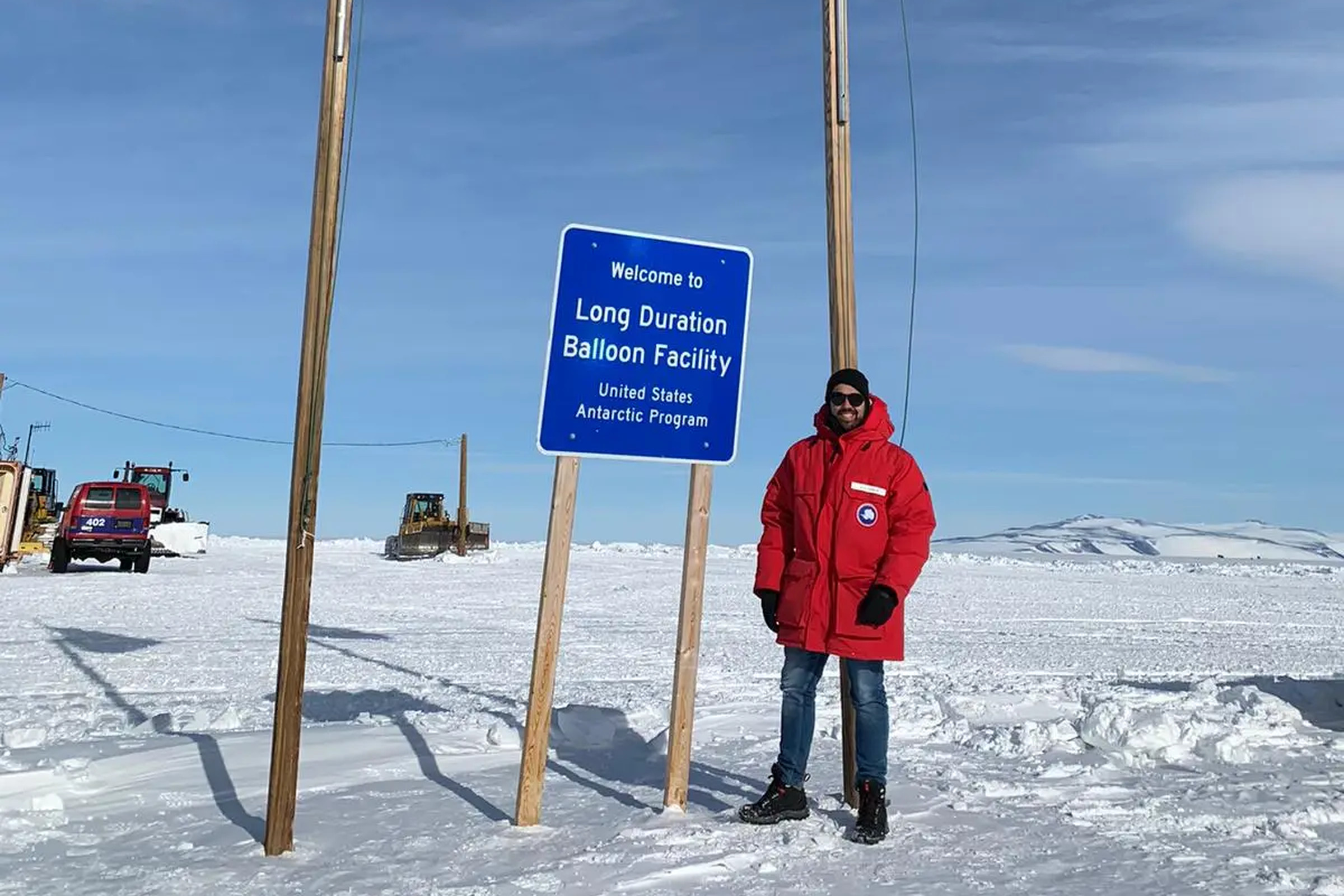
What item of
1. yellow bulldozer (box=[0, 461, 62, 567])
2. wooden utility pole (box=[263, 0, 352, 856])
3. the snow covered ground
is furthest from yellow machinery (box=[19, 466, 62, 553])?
wooden utility pole (box=[263, 0, 352, 856])

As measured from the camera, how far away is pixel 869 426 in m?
4.77

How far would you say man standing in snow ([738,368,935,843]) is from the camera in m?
4.63

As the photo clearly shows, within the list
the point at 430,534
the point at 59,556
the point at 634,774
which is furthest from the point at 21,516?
the point at 634,774

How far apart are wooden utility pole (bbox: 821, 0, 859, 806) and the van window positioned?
87.2 feet

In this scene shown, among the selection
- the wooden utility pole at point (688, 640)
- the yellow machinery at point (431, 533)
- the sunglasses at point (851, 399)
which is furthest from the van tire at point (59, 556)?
the sunglasses at point (851, 399)

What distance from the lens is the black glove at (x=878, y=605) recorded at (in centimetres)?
449

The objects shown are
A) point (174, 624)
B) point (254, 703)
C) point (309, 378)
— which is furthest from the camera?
point (174, 624)

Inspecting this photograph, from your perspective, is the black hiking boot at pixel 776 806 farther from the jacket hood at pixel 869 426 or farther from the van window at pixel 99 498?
the van window at pixel 99 498

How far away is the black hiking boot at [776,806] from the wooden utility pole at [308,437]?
1.77 m

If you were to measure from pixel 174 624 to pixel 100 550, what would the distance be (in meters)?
13.8

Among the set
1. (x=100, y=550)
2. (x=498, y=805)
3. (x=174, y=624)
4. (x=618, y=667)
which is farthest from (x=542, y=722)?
(x=100, y=550)

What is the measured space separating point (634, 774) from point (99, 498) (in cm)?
2572

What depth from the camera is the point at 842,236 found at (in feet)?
18.1

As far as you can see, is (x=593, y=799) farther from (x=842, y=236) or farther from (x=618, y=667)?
(x=618, y=667)
